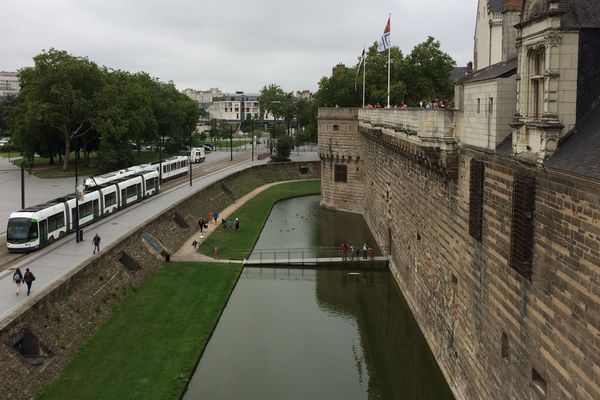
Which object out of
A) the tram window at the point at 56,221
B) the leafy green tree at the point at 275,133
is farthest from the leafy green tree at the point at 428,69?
the tram window at the point at 56,221

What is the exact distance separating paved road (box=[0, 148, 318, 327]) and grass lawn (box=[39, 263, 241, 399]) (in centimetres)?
269

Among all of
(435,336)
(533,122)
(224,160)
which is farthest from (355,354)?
(224,160)

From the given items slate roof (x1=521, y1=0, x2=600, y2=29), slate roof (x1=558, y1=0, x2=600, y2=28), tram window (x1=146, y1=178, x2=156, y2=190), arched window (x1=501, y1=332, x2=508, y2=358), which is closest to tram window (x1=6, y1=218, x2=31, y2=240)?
tram window (x1=146, y1=178, x2=156, y2=190)

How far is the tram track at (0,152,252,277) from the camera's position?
27531 mm

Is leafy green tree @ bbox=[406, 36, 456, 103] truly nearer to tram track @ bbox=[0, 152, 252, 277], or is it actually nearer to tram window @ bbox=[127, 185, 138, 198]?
tram track @ bbox=[0, 152, 252, 277]

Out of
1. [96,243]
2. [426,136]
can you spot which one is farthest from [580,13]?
[96,243]

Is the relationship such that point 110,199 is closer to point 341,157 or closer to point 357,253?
point 357,253

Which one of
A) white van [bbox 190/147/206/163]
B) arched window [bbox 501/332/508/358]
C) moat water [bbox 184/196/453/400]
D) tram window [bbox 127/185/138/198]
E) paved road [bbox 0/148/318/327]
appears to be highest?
white van [bbox 190/147/206/163]

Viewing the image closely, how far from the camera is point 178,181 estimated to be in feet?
202

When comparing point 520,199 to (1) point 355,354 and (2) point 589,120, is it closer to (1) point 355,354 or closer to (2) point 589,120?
(2) point 589,120

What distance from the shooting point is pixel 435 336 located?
21.9 m

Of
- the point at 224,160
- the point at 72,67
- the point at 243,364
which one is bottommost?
the point at 243,364

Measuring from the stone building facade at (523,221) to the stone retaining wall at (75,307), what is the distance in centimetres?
1297

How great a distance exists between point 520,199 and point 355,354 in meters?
11.6
